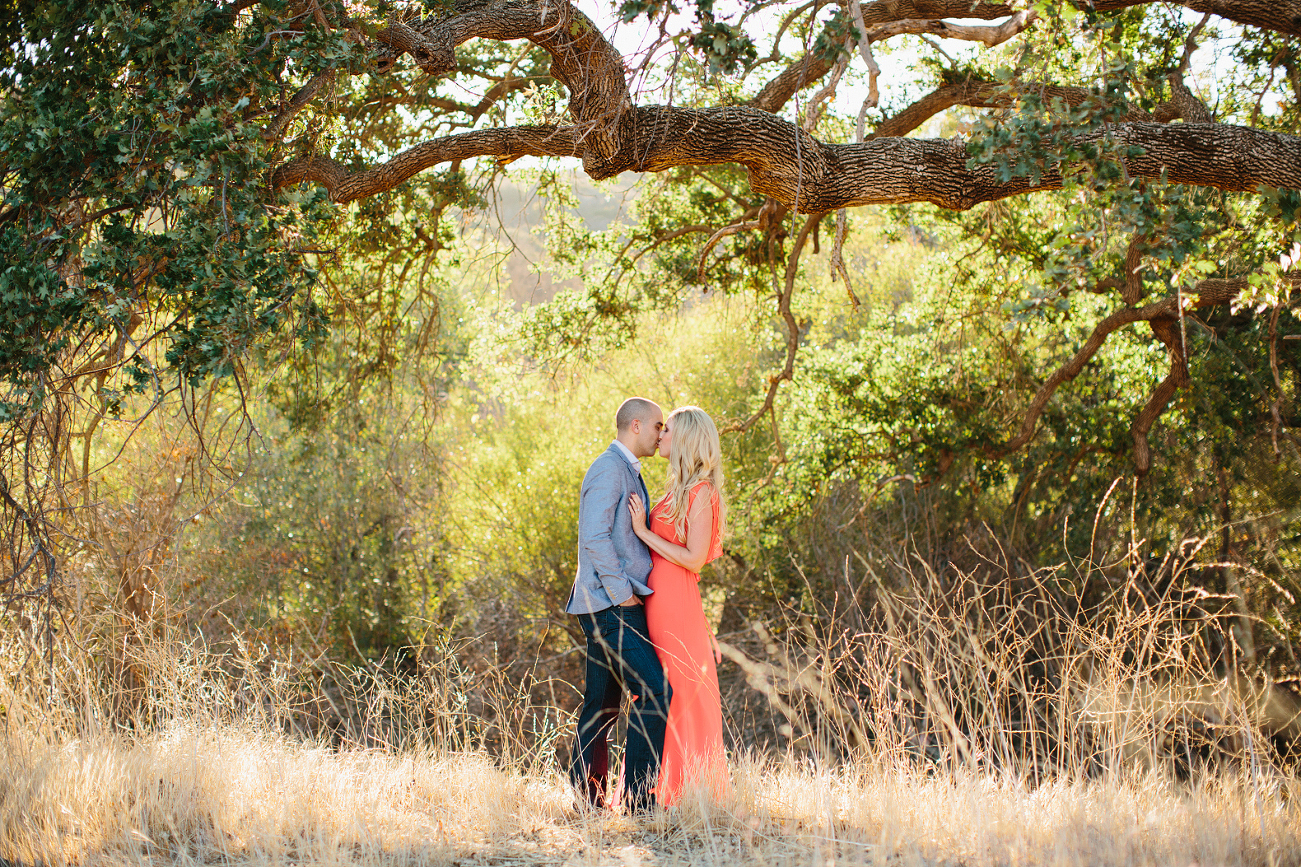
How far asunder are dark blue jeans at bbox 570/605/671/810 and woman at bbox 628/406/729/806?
73 millimetres

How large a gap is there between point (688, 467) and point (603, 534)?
0.45 m

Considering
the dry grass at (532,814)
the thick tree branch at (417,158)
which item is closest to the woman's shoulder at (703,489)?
the dry grass at (532,814)

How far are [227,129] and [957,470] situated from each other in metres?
7.24

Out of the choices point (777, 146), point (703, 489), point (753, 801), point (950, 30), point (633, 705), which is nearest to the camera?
point (753, 801)

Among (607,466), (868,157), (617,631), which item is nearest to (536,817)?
(617,631)

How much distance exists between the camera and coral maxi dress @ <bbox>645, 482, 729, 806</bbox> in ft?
12.5

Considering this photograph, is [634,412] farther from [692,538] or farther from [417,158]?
[417,158]

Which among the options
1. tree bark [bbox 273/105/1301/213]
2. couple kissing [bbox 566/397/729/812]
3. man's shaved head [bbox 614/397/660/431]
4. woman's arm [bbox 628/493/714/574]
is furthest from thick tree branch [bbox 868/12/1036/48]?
woman's arm [bbox 628/493/714/574]

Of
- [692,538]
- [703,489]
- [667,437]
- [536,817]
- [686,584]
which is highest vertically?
[667,437]

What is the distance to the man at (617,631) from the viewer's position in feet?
12.4

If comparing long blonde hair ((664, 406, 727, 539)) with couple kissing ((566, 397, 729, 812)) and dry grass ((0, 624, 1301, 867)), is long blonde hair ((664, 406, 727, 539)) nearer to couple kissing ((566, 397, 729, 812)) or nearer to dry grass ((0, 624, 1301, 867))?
couple kissing ((566, 397, 729, 812))

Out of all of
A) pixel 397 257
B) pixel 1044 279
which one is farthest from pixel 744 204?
pixel 1044 279

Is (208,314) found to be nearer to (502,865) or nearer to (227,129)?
(227,129)

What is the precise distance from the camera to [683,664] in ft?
12.6
